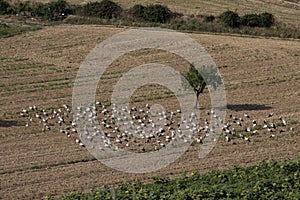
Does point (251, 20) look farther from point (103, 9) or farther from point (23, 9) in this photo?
point (23, 9)

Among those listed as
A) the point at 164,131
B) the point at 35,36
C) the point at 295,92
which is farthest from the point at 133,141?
the point at 35,36

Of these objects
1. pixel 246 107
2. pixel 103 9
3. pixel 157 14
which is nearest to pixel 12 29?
pixel 103 9

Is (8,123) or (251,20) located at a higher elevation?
(251,20)

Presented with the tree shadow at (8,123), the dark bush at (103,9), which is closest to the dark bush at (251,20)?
the dark bush at (103,9)

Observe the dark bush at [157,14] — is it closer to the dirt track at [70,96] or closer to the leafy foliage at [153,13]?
the leafy foliage at [153,13]

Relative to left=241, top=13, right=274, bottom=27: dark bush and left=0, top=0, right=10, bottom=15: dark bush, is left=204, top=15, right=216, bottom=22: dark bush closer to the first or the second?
left=241, top=13, right=274, bottom=27: dark bush

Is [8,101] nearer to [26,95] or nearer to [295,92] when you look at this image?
[26,95]

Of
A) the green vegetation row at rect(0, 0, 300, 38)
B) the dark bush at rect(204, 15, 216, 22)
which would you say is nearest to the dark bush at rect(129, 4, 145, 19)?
the green vegetation row at rect(0, 0, 300, 38)
